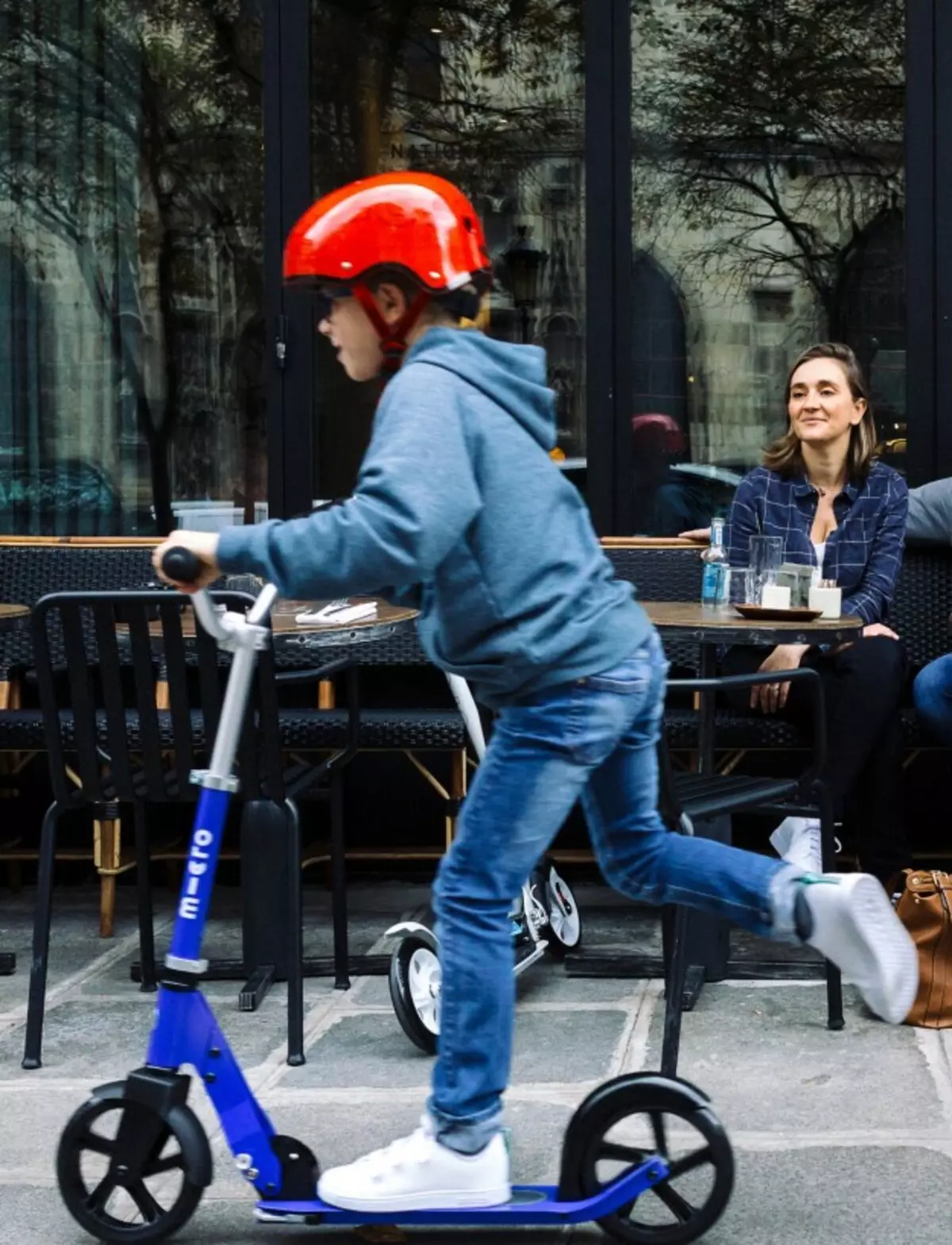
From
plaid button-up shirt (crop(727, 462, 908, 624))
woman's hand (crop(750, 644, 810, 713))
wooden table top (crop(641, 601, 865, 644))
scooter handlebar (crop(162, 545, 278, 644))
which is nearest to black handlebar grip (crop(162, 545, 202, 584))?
scooter handlebar (crop(162, 545, 278, 644))

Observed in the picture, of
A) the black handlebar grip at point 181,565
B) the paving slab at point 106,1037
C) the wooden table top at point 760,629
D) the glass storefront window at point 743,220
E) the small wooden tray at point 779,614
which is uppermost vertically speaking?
the glass storefront window at point 743,220

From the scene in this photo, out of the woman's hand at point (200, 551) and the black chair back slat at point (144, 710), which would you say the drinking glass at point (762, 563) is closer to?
the black chair back slat at point (144, 710)

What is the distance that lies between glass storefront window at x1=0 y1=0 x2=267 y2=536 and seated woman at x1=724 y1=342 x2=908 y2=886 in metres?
1.96

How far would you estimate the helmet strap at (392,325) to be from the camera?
109 inches

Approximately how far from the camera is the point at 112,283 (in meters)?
6.58

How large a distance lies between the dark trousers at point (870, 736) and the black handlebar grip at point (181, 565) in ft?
9.31

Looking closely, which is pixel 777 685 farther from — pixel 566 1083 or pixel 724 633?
pixel 566 1083

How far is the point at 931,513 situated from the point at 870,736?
99 cm

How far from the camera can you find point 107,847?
5297mm

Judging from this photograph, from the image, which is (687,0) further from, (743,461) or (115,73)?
(115,73)

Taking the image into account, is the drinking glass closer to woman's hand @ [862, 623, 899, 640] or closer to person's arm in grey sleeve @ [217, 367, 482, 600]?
woman's hand @ [862, 623, 899, 640]

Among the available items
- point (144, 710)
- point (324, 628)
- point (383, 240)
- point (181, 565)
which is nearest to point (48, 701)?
point (144, 710)

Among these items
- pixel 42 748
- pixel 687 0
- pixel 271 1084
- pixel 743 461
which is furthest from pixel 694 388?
pixel 271 1084

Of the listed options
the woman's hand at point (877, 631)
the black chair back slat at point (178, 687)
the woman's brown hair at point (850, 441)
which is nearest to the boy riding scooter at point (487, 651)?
the black chair back slat at point (178, 687)
